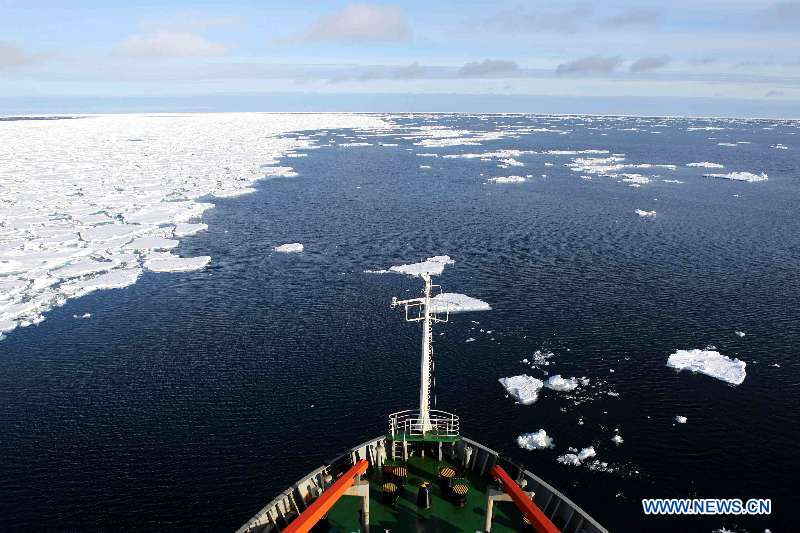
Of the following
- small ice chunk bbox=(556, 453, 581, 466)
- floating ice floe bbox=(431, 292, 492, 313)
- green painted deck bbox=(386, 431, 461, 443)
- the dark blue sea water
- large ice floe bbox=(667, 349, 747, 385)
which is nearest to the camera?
green painted deck bbox=(386, 431, 461, 443)

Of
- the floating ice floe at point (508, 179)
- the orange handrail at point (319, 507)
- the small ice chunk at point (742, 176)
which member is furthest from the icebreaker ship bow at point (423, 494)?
the small ice chunk at point (742, 176)

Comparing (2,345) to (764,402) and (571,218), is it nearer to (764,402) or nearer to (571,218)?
(764,402)

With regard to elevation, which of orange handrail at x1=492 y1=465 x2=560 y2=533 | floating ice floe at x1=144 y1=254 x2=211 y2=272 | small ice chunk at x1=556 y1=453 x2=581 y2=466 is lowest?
small ice chunk at x1=556 y1=453 x2=581 y2=466

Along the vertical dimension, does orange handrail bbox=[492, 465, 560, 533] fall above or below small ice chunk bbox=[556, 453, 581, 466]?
above

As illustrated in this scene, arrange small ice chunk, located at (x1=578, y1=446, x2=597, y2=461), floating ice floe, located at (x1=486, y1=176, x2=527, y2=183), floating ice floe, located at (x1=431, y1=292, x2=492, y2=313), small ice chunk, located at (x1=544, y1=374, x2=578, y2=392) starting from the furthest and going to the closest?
1. floating ice floe, located at (x1=486, y1=176, x2=527, y2=183)
2. floating ice floe, located at (x1=431, y1=292, x2=492, y2=313)
3. small ice chunk, located at (x1=544, y1=374, x2=578, y2=392)
4. small ice chunk, located at (x1=578, y1=446, x2=597, y2=461)

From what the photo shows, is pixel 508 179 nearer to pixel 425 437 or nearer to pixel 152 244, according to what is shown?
pixel 152 244

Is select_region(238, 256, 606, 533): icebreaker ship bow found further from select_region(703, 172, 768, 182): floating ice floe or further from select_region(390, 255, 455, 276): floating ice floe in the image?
select_region(703, 172, 768, 182): floating ice floe

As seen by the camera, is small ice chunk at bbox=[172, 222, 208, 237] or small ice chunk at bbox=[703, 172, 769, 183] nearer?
small ice chunk at bbox=[172, 222, 208, 237]

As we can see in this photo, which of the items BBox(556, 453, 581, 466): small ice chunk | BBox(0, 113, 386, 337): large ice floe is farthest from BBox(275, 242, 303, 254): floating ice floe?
BBox(556, 453, 581, 466): small ice chunk
